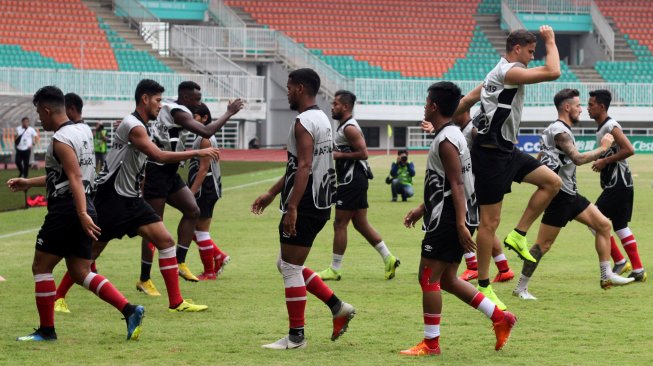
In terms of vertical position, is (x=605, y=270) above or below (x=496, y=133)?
below

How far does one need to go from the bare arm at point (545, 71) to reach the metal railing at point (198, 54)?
4480 cm

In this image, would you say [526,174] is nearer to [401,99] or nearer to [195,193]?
[195,193]

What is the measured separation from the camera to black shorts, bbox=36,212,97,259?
29.5 ft

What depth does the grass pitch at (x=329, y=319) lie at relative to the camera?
27.5 feet

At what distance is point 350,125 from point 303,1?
52732mm

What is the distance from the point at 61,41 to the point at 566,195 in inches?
1818

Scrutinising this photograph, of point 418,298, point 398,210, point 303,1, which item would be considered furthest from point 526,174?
point 303,1

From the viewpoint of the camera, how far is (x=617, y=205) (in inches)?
518

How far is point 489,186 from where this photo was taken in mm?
10742

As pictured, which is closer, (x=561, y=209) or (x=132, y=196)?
(x=132, y=196)

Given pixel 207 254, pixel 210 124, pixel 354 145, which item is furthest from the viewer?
pixel 207 254

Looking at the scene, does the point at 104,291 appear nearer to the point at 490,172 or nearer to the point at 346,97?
the point at 490,172

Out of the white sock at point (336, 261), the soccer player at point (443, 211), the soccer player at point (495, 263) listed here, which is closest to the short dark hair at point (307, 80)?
the soccer player at point (443, 211)

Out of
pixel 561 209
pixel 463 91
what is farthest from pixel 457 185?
pixel 463 91
